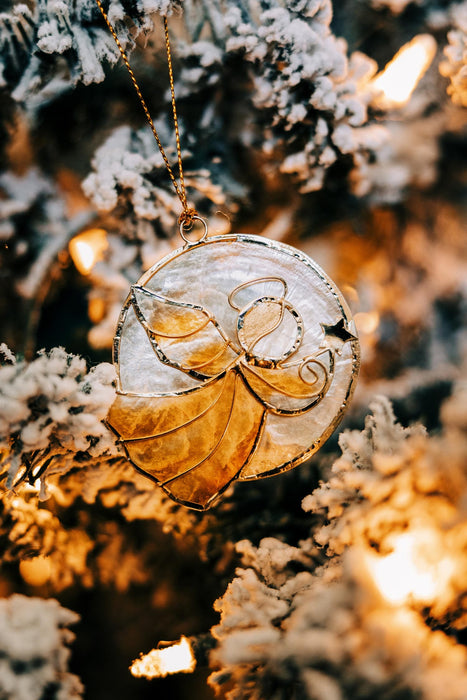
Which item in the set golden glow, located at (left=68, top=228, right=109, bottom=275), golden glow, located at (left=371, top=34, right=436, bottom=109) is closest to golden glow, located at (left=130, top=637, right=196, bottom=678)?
golden glow, located at (left=68, top=228, right=109, bottom=275)

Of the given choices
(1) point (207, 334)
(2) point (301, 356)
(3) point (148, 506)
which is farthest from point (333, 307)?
(3) point (148, 506)

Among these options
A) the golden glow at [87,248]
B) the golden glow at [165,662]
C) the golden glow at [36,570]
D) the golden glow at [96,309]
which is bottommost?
the golden glow at [165,662]

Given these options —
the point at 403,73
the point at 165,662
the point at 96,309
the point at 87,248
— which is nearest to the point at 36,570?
the point at 165,662

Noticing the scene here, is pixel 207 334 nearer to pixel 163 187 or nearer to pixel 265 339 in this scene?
pixel 265 339

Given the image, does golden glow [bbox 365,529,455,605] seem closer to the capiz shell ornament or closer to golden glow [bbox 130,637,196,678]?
the capiz shell ornament

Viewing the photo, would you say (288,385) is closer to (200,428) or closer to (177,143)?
(200,428)

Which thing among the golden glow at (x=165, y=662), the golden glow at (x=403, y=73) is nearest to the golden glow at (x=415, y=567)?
the golden glow at (x=165, y=662)

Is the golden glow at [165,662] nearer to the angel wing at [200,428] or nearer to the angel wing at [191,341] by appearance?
the angel wing at [200,428]
